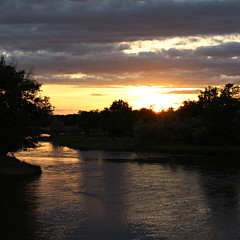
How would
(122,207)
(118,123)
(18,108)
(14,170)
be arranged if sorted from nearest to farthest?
(122,207) → (14,170) → (18,108) → (118,123)

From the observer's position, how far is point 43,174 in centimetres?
5116

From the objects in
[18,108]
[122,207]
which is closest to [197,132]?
[18,108]

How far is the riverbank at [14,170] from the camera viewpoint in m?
45.7

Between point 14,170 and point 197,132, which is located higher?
point 197,132

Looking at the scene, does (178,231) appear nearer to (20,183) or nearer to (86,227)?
(86,227)

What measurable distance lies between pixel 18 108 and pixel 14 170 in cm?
927

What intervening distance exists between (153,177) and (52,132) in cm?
15503

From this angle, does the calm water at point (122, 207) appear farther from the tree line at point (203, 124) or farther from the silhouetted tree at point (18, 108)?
the tree line at point (203, 124)

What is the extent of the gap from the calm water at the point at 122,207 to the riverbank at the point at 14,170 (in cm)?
192

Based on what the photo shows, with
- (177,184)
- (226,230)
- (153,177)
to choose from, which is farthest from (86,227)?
(153,177)

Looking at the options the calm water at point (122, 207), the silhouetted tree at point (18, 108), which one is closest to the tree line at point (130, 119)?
the silhouetted tree at point (18, 108)

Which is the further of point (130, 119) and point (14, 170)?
point (130, 119)

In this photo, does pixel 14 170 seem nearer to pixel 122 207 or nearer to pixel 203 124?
pixel 122 207

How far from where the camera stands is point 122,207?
101 feet
